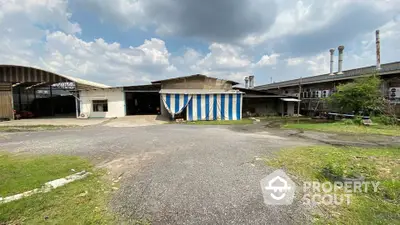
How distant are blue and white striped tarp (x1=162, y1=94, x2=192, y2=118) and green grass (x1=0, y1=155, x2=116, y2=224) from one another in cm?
1213

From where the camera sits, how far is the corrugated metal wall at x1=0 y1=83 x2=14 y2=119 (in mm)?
17484

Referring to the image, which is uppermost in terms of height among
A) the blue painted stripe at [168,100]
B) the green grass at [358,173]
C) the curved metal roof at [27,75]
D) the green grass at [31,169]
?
the curved metal roof at [27,75]

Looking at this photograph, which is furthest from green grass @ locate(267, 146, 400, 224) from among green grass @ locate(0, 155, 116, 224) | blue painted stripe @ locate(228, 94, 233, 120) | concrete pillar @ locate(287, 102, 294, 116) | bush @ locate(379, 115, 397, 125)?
concrete pillar @ locate(287, 102, 294, 116)

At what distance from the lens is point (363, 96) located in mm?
14703

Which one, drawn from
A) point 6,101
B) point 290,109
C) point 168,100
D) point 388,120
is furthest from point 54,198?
point 290,109

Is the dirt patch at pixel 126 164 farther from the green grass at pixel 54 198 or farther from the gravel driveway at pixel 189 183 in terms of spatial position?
the green grass at pixel 54 198

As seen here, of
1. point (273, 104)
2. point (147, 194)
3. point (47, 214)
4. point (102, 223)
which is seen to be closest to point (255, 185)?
point (147, 194)

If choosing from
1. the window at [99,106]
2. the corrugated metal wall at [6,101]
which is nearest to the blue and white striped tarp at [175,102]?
the window at [99,106]

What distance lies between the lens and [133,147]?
22.5 feet

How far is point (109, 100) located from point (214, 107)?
10591 millimetres

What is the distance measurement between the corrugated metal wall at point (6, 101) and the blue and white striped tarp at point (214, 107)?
16581mm

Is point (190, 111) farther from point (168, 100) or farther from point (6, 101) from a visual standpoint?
point (6, 101)

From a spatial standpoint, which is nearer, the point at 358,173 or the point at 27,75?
the point at 358,173

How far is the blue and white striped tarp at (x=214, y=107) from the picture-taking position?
1731 centimetres
